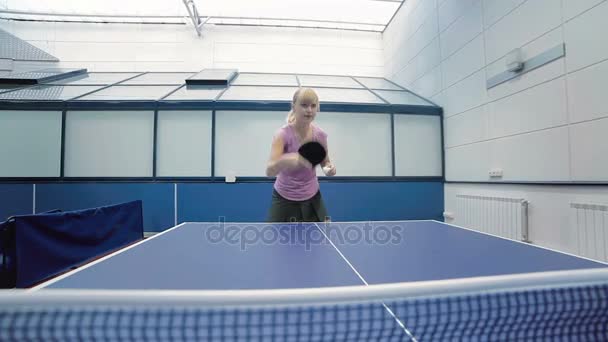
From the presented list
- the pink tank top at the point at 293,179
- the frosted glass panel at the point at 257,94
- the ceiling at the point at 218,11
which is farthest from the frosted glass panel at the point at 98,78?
the pink tank top at the point at 293,179

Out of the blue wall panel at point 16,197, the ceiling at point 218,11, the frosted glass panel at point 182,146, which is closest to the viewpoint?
the blue wall panel at point 16,197

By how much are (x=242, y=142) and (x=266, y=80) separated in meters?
2.30

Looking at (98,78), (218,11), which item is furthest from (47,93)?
(218,11)

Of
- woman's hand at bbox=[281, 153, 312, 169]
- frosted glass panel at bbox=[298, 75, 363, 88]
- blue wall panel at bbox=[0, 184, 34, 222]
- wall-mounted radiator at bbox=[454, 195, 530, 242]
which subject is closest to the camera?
woman's hand at bbox=[281, 153, 312, 169]

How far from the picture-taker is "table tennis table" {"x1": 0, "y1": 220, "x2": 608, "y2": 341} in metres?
0.65

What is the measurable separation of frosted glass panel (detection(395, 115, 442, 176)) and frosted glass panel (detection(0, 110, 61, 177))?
205 inches

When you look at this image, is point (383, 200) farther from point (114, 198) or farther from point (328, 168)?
point (114, 198)

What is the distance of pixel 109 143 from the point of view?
14.0 ft

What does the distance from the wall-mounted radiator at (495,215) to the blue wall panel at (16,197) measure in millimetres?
6184

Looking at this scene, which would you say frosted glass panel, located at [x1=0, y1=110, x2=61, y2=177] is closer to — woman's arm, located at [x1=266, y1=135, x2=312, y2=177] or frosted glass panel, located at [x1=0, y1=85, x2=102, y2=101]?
frosted glass panel, located at [x1=0, y1=85, x2=102, y2=101]

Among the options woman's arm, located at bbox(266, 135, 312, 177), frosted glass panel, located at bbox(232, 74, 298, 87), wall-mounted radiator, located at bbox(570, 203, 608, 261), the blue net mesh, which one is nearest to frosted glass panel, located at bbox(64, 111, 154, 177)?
frosted glass panel, located at bbox(232, 74, 298, 87)

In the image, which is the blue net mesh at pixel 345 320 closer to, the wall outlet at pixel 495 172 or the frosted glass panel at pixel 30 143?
the wall outlet at pixel 495 172

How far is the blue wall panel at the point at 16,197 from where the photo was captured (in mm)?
4164

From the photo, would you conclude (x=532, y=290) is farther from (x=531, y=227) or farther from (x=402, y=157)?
(x=402, y=157)
